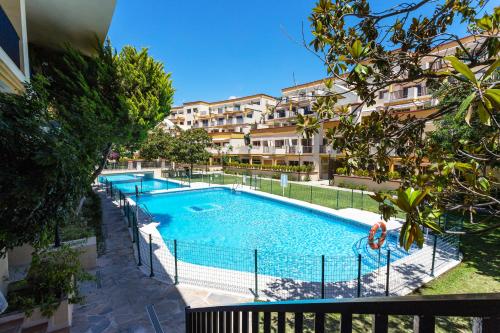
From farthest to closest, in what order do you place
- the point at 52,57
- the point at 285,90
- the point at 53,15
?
the point at 285,90
the point at 52,57
the point at 53,15

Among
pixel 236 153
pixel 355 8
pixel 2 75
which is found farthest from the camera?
pixel 236 153

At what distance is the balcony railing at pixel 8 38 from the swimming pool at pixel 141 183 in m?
18.0

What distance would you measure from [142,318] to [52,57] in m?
12.2

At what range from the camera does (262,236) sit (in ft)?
42.7

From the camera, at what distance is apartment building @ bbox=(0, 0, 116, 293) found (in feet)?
17.5

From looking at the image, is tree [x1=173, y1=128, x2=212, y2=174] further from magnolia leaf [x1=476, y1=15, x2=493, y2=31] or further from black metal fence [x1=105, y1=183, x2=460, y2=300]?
magnolia leaf [x1=476, y1=15, x2=493, y2=31]

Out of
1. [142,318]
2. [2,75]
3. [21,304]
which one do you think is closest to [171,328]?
[142,318]

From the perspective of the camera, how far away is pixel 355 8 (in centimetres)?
430

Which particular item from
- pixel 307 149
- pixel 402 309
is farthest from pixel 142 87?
pixel 307 149

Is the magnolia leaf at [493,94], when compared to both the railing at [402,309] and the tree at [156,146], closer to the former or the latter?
the railing at [402,309]

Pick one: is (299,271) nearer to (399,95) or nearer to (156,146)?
(399,95)

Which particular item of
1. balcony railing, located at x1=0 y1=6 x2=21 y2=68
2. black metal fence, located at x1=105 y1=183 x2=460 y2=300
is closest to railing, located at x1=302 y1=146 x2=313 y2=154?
black metal fence, located at x1=105 y1=183 x2=460 y2=300

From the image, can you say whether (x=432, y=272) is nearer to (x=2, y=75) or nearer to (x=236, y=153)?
(x=2, y=75)

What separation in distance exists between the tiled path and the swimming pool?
16.8 meters
